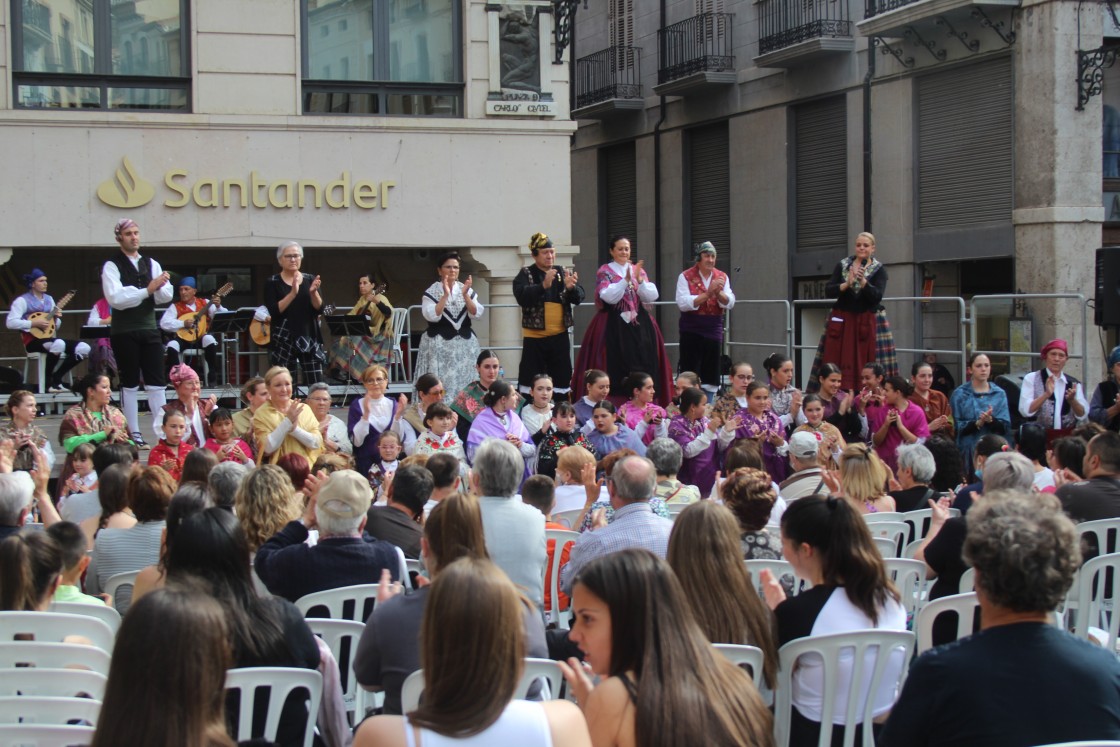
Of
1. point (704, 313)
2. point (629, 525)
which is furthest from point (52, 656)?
point (704, 313)

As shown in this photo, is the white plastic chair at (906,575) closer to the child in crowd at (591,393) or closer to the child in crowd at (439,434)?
the child in crowd at (439,434)

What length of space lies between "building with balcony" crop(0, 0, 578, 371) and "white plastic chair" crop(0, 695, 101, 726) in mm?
10821

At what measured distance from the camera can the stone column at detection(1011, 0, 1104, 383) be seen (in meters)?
15.5

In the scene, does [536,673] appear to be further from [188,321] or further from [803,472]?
[188,321]

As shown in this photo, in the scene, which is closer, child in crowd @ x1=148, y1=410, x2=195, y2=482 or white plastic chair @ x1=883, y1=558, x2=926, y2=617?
white plastic chair @ x1=883, y1=558, x2=926, y2=617

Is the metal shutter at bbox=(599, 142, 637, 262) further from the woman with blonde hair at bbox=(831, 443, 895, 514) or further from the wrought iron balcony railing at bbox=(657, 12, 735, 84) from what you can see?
the woman with blonde hair at bbox=(831, 443, 895, 514)

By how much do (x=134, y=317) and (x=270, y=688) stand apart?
22.1 ft

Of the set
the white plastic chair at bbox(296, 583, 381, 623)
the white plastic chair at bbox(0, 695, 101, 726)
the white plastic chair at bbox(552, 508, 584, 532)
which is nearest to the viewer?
the white plastic chair at bbox(0, 695, 101, 726)

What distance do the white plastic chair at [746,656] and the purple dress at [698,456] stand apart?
5300 millimetres

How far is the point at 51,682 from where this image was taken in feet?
11.1

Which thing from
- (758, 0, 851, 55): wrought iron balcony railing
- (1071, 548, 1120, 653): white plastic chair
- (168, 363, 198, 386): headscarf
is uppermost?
(758, 0, 851, 55): wrought iron balcony railing

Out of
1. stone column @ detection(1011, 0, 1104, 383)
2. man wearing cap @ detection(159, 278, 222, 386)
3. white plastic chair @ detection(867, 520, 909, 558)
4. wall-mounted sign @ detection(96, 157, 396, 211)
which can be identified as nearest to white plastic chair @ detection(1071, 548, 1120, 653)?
white plastic chair @ detection(867, 520, 909, 558)

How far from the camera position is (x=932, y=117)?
17578mm

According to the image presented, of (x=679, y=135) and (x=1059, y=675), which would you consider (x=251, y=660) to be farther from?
(x=679, y=135)
